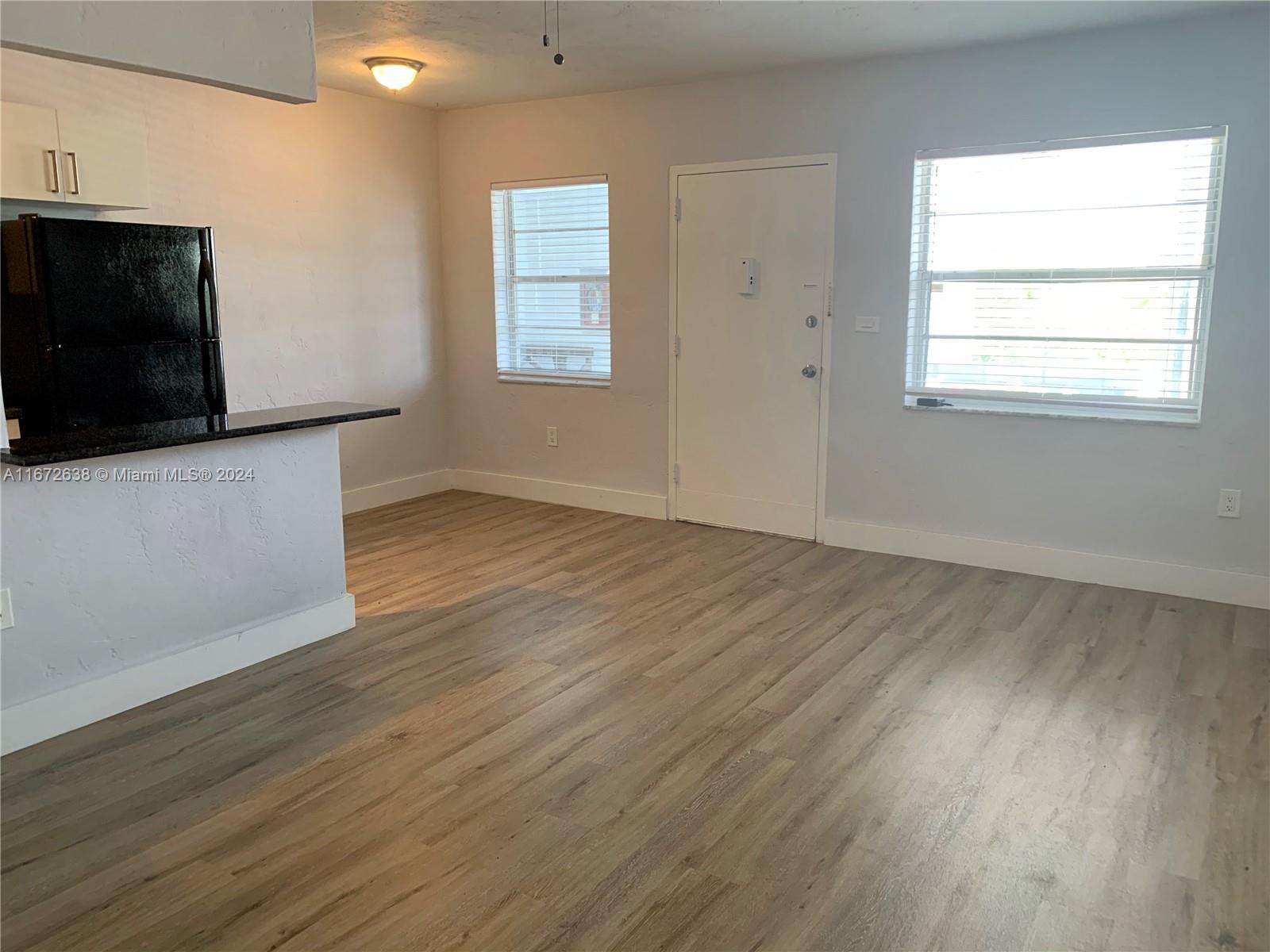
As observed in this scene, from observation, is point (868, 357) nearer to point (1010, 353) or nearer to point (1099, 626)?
point (1010, 353)

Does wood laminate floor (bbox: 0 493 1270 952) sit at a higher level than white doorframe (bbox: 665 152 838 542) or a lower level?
lower

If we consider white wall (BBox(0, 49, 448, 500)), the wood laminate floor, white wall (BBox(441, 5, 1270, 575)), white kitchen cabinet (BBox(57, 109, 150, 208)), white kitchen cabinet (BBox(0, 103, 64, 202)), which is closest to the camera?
the wood laminate floor

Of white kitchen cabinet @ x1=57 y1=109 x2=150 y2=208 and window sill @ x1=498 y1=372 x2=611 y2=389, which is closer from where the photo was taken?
white kitchen cabinet @ x1=57 y1=109 x2=150 y2=208

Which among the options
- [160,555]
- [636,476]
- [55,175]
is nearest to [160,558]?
[160,555]

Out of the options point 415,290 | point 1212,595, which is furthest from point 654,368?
point 1212,595

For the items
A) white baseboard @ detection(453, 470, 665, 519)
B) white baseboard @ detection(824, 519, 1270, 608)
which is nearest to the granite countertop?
white baseboard @ detection(453, 470, 665, 519)

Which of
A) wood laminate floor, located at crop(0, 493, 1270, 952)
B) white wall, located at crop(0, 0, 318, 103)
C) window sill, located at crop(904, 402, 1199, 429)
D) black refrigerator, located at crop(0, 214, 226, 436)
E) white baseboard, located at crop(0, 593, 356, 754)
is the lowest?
wood laminate floor, located at crop(0, 493, 1270, 952)

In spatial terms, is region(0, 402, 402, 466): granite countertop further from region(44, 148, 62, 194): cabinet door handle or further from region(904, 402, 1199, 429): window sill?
region(904, 402, 1199, 429): window sill

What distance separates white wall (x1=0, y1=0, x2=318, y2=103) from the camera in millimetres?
2635

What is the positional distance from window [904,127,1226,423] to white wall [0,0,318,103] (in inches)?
115

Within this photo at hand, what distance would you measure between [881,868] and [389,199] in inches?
199

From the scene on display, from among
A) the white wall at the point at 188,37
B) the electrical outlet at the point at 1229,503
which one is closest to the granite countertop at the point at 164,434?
the white wall at the point at 188,37

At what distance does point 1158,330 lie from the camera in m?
4.16

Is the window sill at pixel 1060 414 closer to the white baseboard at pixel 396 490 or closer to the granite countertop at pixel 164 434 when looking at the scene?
the granite countertop at pixel 164 434
